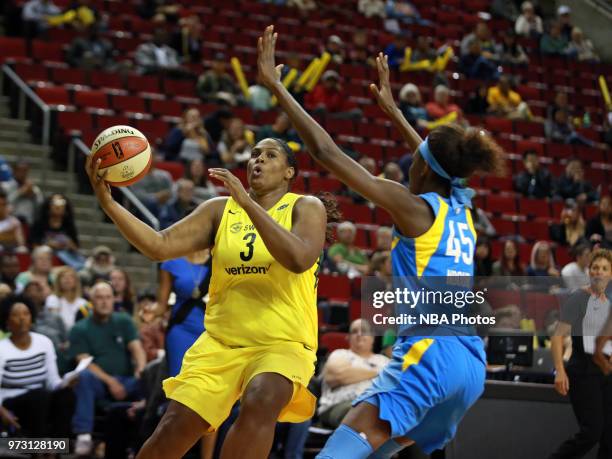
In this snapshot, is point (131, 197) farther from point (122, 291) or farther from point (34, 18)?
point (34, 18)

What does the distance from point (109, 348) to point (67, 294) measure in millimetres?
923

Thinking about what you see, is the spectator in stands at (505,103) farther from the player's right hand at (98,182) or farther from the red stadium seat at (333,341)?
the player's right hand at (98,182)

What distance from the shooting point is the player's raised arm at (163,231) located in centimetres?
461

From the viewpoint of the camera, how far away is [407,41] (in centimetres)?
1811

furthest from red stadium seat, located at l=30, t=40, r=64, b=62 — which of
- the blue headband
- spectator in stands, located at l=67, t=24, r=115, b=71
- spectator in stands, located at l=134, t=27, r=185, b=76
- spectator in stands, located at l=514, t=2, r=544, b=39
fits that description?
the blue headband

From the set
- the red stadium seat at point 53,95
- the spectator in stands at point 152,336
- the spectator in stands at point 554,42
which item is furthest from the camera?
the spectator in stands at point 554,42

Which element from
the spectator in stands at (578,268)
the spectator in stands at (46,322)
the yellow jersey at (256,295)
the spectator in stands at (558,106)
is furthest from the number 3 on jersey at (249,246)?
the spectator in stands at (558,106)

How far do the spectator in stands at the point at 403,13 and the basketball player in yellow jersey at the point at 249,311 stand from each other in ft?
48.8

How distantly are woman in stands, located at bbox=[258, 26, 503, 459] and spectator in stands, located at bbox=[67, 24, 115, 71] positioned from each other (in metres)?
9.93

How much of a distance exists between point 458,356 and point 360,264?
7.61 m

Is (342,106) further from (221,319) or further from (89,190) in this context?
(221,319)

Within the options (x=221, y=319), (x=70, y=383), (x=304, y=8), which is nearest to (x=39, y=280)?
(x=70, y=383)

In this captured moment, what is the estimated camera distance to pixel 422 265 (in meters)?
4.21

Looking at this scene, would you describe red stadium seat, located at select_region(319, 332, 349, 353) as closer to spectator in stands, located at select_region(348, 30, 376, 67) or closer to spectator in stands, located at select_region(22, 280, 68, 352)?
spectator in stands, located at select_region(22, 280, 68, 352)
